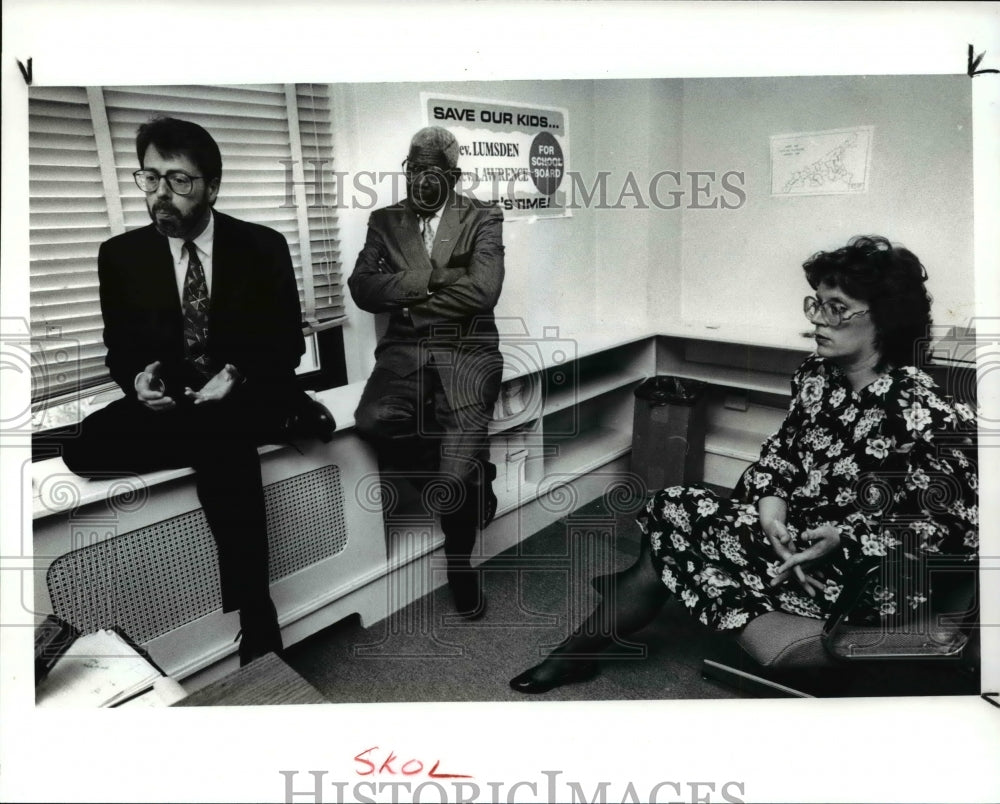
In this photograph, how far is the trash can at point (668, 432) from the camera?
4.33ft

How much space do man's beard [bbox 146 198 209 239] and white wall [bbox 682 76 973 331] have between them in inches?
38.5

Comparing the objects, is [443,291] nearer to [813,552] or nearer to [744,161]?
[744,161]

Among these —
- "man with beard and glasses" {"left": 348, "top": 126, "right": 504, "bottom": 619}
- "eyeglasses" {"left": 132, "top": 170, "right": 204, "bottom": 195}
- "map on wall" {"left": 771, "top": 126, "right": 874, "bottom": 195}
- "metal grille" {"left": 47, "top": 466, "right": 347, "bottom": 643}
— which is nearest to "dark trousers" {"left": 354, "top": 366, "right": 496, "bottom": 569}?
"man with beard and glasses" {"left": 348, "top": 126, "right": 504, "bottom": 619}

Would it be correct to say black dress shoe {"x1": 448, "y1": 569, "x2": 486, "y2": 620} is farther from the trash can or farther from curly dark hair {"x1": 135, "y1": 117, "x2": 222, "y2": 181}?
curly dark hair {"x1": 135, "y1": 117, "x2": 222, "y2": 181}

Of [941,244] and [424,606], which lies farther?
[424,606]

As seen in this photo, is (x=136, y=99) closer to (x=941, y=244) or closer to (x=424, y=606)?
(x=424, y=606)

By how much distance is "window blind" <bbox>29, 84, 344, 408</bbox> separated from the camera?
3.59 ft

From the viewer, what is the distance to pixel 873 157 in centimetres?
112

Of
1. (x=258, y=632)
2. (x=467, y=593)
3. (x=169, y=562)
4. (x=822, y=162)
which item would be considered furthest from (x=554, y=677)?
(x=822, y=162)

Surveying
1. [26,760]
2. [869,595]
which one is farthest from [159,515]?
[869,595]

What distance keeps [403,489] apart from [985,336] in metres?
1.25

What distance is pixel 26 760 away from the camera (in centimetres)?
110

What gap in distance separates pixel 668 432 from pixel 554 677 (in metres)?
0.60

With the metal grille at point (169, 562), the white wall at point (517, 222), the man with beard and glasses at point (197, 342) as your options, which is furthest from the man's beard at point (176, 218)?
the metal grille at point (169, 562)
